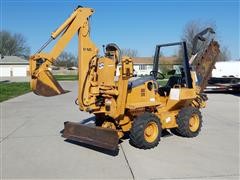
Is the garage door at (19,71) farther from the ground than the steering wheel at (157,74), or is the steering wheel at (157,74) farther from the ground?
the steering wheel at (157,74)

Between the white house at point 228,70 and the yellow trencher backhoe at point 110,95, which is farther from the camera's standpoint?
the white house at point 228,70

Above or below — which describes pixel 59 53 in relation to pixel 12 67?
above

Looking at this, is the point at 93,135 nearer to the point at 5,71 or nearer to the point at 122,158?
the point at 122,158

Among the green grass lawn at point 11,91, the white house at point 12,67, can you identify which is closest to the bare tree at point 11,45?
the white house at point 12,67

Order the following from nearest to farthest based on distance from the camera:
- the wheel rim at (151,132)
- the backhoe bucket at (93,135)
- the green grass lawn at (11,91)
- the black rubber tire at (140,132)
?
1. the backhoe bucket at (93,135)
2. the black rubber tire at (140,132)
3. the wheel rim at (151,132)
4. the green grass lawn at (11,91)

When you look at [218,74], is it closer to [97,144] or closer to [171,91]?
Result: [171,91]

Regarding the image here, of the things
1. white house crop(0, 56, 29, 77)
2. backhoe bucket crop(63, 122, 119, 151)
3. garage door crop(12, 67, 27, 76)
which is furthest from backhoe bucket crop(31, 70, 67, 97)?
garage door crop(12, 67, 27, 76)

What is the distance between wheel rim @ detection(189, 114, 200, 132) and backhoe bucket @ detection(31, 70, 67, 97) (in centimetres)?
352

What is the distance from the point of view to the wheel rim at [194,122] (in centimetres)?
938

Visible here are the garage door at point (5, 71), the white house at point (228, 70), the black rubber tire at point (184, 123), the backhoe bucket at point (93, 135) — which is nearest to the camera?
the backhoe bucket at point (93, 135)

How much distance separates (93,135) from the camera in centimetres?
793

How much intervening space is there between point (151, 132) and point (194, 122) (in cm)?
173

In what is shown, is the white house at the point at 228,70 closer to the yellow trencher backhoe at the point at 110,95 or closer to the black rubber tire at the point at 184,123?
the black rubber tire at the point at 184,123

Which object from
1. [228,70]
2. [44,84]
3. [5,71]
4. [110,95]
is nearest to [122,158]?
[110,95]
